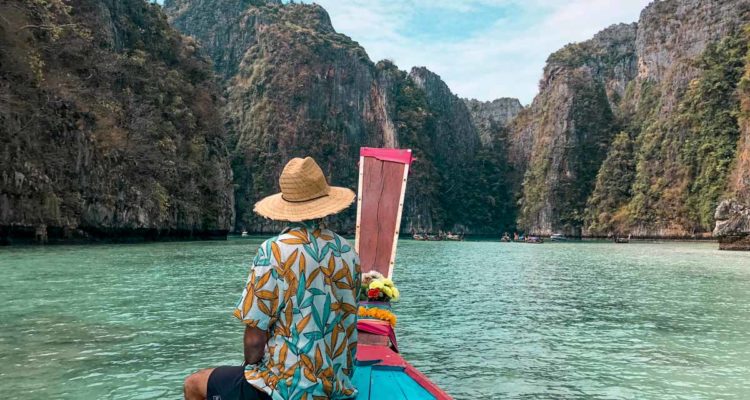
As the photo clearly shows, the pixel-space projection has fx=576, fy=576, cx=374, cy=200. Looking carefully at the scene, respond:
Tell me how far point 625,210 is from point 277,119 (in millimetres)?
66249

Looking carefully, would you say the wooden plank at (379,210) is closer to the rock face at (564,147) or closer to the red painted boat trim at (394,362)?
the red painted boat trim at (394,362)

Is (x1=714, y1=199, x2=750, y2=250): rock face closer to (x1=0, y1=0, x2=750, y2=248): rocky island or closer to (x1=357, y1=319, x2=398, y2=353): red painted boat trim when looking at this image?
(x1=0, y1=0, x2=750, y2=248): rocky island

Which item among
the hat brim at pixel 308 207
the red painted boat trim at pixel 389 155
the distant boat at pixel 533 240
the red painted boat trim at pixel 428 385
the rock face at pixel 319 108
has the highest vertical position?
the rock face at pixel 319 108

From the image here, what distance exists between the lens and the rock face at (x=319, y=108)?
113m

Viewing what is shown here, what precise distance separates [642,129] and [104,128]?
9963 cm

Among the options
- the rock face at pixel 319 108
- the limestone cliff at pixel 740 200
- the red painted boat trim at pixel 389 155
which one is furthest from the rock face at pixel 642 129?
the red painted boat trim at pixel 389 155

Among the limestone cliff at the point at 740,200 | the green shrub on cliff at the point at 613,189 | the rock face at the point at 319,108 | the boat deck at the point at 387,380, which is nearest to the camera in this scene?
the boat deck at the point at 387,380

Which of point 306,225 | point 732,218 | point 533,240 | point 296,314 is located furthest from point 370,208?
point 533,240

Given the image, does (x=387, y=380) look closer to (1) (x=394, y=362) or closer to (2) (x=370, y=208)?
(1) (x=394, y=362)

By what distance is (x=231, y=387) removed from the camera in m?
3.30

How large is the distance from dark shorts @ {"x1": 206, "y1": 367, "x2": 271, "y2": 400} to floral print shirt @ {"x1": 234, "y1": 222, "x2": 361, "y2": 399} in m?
0.06

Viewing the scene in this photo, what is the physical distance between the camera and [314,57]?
4759 inches

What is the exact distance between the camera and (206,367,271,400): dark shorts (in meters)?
3.26

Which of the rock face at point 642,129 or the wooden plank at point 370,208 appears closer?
the wooden plank at point 370,208
